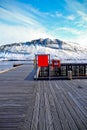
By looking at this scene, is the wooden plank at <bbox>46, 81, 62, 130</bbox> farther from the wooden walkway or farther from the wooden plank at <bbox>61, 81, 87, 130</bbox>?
the wooden plank at <bbox>61, 81, 87, 130</bbox>

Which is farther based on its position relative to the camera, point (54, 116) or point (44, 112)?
point (44, 112)

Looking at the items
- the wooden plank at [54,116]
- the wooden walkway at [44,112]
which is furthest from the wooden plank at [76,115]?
the wooden plank at [54,116]

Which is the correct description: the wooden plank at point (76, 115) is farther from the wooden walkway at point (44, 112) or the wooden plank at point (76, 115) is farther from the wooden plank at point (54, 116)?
the wooden plank at point (54, 116)

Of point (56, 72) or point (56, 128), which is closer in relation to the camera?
point (56, 128)

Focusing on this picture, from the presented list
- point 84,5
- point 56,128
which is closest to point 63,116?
point 56,128

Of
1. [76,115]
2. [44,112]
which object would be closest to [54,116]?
[44,112]

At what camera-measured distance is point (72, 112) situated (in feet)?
13.5

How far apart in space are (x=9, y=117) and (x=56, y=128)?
1105 millimetres

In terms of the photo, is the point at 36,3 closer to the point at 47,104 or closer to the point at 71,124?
the point at 47,104

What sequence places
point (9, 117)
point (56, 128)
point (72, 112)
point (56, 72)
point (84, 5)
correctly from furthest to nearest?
1. point (56, 72)
2. point (84, 5)
3. point (72, 112)
4. point (9, 117)
5. point (56, 128)

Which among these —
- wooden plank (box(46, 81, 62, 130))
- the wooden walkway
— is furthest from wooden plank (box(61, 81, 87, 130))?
wooden plank (box(46, 81, 62, 130))

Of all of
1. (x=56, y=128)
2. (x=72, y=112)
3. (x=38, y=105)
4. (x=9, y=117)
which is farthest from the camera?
(x=38, y=105)

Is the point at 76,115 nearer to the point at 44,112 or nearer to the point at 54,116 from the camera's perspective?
the point at 54,116

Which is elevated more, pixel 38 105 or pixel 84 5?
pixel 84 5
